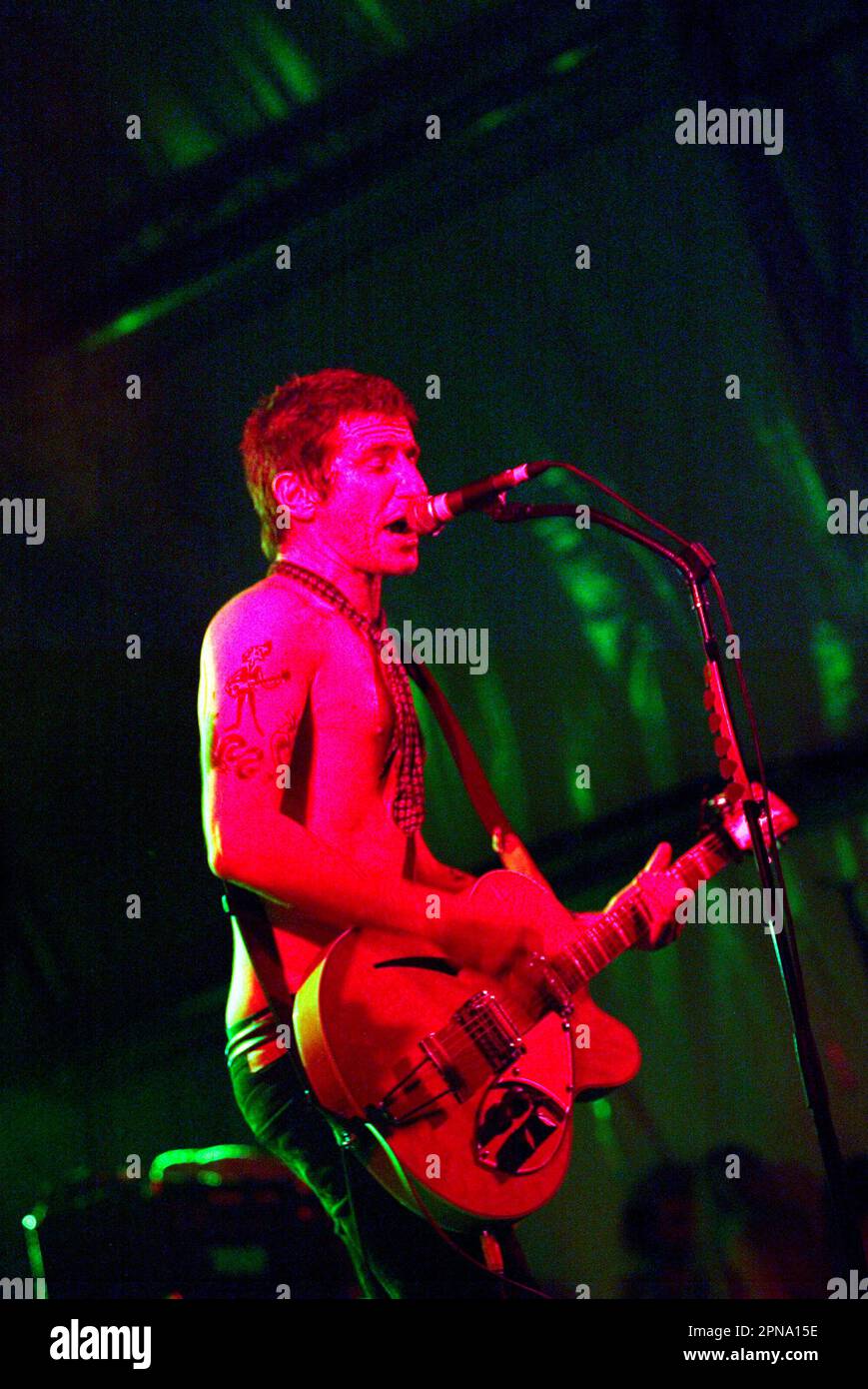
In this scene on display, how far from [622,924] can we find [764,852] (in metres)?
0.55

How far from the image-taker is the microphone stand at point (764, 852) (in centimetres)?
273

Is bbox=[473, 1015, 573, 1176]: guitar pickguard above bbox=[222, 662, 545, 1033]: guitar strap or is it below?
below

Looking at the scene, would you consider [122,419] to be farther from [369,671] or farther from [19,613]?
[369,671]

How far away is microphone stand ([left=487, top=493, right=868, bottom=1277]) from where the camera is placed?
8.97 feet

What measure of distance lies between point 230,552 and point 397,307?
76 centimetres

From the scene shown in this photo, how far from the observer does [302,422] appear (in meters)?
3.53

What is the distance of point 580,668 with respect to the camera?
12.0ft

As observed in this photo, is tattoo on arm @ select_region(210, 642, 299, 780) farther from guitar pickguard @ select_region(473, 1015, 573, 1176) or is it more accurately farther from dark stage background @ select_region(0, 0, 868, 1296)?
guitar pickguard @ select_region(473, 1015, 573, 1176)

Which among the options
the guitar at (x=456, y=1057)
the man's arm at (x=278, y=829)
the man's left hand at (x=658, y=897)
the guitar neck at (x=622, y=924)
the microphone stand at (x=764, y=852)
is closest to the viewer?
the microphone stand at (x=764, y=852)

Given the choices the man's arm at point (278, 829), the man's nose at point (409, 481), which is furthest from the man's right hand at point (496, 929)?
the man's nose at point (409, 481)

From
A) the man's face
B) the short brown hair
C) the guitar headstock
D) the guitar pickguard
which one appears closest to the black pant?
the guitar pickguard

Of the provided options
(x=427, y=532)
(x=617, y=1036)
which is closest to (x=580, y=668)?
(x=427, y=532)

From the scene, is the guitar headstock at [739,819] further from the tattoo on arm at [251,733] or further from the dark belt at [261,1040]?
the dark belt at [261,1040]

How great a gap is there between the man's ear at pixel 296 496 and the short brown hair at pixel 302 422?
0.05 ft
